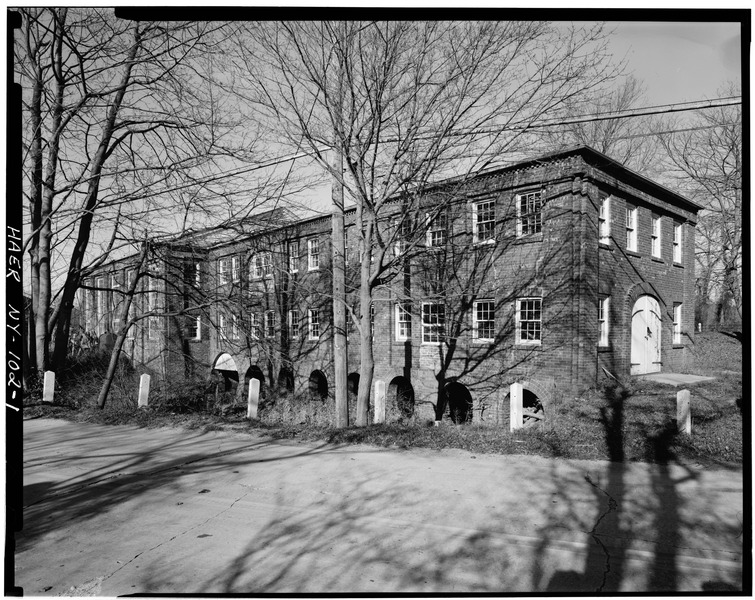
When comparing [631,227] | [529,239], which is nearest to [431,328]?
[529,239]

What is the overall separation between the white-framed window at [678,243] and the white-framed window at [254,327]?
9.77 meters

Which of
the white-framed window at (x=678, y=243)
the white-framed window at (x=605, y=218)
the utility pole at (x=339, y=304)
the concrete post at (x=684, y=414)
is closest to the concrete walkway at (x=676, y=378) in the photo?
the white-framed window at (x=678, y=243)

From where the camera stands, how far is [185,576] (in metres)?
2.93

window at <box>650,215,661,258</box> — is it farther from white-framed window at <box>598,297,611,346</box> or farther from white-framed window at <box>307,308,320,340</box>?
white-framed window at <box>307,308,320,340</box>

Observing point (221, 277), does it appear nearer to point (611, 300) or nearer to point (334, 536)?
point (334, 536)

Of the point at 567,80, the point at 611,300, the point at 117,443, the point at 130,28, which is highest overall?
the point at 130,28

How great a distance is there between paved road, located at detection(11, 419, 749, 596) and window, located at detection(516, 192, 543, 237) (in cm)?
713

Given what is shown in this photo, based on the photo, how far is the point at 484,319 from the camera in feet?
40.3

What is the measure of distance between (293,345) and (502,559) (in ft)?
45.7

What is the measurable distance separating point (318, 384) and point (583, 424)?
11.0 meters

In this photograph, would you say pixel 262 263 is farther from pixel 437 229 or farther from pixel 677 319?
pixel 677 319

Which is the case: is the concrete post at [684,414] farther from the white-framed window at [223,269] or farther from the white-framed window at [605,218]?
the white-framed window at [223,269]

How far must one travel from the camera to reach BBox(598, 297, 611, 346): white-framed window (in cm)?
1167

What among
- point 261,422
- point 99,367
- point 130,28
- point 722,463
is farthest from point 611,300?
point 99,367
